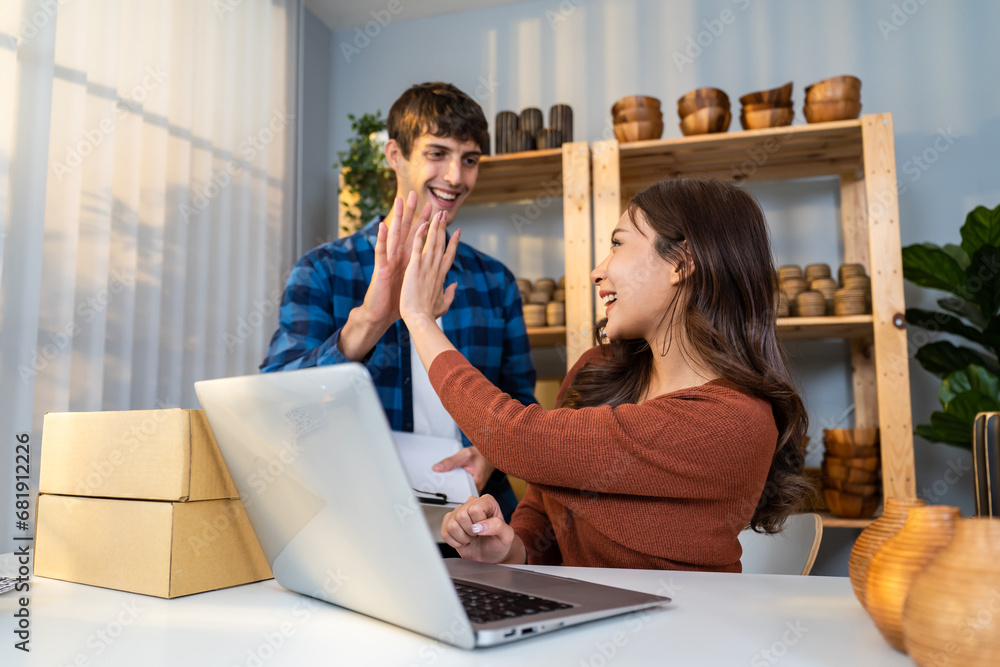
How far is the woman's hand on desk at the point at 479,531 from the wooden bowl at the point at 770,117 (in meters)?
1.81

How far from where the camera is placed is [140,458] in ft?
2.33

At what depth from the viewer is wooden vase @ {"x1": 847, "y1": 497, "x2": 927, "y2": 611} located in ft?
1.72

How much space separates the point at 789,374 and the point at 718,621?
56 centimetres

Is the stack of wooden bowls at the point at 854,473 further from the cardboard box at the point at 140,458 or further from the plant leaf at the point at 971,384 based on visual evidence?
the cardboard box at the point at 140,458

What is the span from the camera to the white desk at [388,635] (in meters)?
0.48

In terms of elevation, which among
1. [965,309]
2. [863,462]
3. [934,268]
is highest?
[934,268]

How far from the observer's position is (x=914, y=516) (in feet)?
1.59

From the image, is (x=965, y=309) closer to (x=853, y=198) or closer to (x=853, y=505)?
(x=853, y=198)

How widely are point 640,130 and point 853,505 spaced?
1296mm

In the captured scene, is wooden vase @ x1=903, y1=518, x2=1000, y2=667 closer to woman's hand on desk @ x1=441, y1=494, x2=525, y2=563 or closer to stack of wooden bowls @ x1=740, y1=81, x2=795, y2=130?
woman's hand on desk @ x1=441, y1=494, x2=525, y2=563

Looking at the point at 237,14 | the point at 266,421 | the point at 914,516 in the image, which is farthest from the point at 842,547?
the point at 237,14

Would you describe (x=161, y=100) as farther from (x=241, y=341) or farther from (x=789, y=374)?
(x=789, y=374)

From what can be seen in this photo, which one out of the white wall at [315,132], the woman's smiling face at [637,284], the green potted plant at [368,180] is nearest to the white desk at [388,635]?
the woman's smiling face at [637,284]

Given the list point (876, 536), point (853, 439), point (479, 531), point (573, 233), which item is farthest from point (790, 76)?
point (876, 536)
